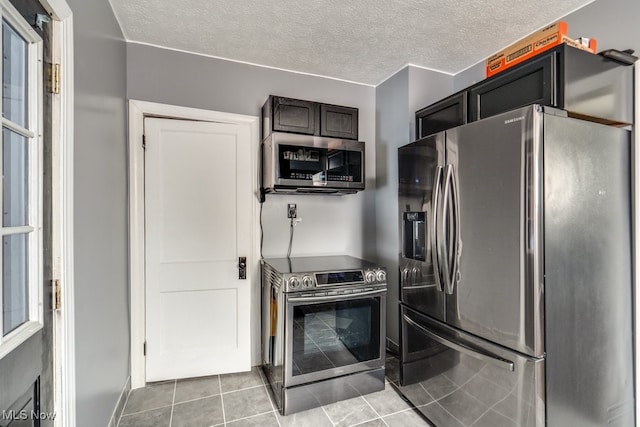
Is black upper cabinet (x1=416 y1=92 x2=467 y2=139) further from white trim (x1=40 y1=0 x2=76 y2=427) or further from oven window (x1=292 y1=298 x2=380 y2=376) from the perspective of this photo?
white trim (x1=40 y1=0 x2=76 y2=427)

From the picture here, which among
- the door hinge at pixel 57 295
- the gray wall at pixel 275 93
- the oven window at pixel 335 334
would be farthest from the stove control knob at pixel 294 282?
the door hinge at pixel 57 295

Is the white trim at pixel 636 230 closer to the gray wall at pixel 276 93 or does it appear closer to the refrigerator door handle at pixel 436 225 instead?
the refrigerator door handle at pixel 436 225

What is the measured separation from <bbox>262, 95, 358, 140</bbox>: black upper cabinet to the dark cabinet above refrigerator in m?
1.00

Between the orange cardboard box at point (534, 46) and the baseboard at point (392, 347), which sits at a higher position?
the orange cardboard box at point (534, 46)

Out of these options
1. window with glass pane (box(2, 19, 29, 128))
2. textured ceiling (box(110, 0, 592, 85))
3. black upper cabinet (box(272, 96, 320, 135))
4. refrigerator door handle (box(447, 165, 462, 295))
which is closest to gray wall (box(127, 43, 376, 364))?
textured ceiling (box(110, 0, 592, 85))

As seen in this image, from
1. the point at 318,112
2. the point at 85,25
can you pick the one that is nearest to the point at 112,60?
the point at 85,25

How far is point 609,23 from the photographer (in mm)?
1773

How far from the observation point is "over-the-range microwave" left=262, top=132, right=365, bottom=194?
2326mm

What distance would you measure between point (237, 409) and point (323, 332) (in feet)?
2.59

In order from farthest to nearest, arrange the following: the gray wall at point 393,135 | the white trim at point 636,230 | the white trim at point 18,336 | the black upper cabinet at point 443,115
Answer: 1. the gray wall at point 393,135
2. the black upper cabinet at point 443,115
3. the white trim at point 636,230
4. the white trim at point 18,336

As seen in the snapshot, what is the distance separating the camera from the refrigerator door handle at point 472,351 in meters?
1.50

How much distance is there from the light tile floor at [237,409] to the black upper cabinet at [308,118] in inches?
80.5

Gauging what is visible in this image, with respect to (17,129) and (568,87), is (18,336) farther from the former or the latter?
(568,87)

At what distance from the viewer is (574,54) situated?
1.47 meters
